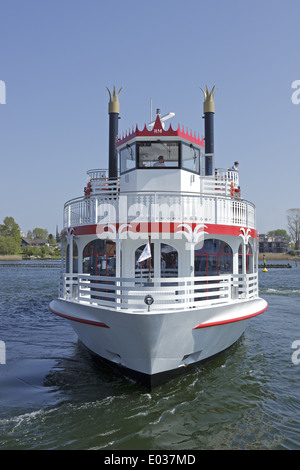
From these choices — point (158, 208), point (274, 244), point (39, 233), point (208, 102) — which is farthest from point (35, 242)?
point (158, 208)

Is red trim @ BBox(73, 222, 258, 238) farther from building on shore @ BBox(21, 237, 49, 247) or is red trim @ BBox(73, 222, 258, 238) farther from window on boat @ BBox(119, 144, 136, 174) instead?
building on shore @ BBox(21, 237, 49, 247)

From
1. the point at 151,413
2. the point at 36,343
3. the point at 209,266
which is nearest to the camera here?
the point at 151,413

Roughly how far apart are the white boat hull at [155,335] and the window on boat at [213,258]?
1086 millimetres

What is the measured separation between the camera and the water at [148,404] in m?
6.38

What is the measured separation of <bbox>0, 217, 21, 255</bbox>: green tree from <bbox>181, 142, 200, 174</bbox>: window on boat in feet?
343

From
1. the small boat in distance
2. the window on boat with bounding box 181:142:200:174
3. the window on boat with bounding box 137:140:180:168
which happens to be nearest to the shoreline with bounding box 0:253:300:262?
the window on boat with bounding box 181:142:200:174

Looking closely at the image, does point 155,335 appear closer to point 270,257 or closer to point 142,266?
point 142,266

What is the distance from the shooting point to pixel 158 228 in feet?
29.6

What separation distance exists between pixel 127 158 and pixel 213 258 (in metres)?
3.78

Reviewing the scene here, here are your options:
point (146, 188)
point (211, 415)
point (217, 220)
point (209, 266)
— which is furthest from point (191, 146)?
point (211, 415)

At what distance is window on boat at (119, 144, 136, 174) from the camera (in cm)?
1072
